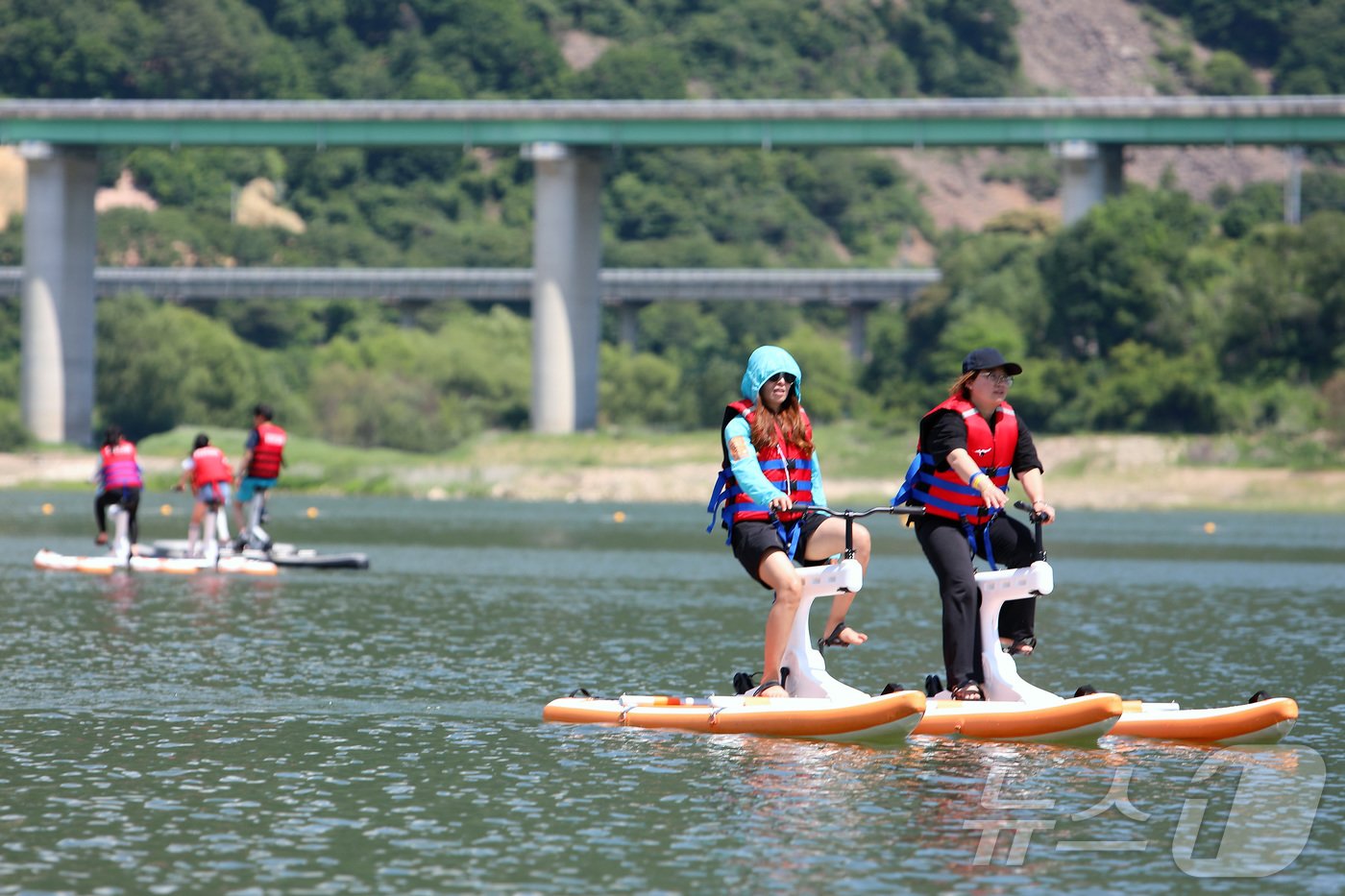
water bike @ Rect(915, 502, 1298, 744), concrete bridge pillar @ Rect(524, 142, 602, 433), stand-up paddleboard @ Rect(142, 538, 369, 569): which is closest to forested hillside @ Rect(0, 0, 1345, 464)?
concrete bridge pillar @ Rect(524, 142, 602, 433)

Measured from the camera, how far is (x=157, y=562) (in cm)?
3238

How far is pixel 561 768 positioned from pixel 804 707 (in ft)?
6.44

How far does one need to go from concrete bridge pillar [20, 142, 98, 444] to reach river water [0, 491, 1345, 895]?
2682 inches

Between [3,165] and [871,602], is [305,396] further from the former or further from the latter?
[871,602]

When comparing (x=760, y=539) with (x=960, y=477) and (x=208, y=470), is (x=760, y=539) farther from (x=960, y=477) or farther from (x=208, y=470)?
(x=208, y=470)

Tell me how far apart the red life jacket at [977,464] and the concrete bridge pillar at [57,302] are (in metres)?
82.5

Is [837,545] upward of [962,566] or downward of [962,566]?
upward

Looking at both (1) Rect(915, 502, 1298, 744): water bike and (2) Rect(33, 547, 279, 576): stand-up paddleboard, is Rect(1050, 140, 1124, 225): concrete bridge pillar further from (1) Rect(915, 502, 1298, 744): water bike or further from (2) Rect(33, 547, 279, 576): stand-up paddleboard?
(1) Rect(915, 502, 1298, 744): water bike

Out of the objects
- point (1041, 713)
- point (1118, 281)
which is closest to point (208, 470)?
point (1041, 713)

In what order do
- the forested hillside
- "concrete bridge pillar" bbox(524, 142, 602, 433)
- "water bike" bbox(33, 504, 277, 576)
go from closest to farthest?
1. "water bike" bbox(33, 504, 277, 576)
2. the forested hillside
3. "concrete bridge pillar" bbox(524, 142, 602, 433)

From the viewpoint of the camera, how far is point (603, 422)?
117375 mm

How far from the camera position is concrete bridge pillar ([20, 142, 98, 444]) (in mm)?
94562

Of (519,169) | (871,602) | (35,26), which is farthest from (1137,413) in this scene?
(35,26)

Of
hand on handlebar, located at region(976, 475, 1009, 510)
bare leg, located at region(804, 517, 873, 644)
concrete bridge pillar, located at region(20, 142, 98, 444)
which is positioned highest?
concrete bridge pillar, located at region(20, 142, 98, 444)
